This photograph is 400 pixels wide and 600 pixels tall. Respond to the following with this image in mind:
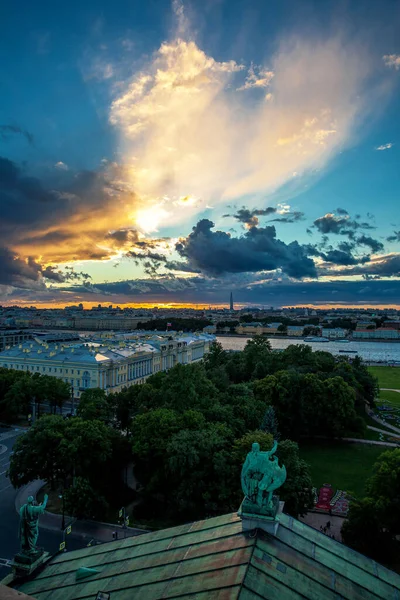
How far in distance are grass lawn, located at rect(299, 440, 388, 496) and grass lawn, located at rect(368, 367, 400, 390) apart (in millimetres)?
44681

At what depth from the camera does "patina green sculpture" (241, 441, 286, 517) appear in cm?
1069

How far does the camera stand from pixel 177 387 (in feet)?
135

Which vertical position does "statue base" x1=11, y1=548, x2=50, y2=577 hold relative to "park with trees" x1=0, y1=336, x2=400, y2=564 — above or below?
above

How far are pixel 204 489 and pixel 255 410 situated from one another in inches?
576

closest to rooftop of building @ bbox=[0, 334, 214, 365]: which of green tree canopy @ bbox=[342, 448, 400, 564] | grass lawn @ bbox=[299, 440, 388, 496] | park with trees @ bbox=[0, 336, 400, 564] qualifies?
park with trees @ bbox=[0, 336, 400, 564]

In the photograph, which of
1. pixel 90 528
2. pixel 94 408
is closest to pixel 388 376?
pixel 94 408

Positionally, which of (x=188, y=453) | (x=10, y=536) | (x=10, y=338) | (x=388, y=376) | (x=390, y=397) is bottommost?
(x=388, y=376)

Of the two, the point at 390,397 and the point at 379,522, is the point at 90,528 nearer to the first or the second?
the point at 379,522

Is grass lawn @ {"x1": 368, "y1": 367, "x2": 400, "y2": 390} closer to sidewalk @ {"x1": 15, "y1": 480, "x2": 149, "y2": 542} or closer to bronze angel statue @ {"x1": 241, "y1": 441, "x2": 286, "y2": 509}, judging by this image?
sidewalk @ {"x1": 15, "y1": 480, "x2": 149, "y2": 542}

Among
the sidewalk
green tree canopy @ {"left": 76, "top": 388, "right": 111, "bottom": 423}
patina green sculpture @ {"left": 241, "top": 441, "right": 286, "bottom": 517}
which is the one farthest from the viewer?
green tree canopy @ {"left": 76, "top": 388, "right": 111, "bottom": 423}

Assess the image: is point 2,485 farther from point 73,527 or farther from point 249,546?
point 249,546

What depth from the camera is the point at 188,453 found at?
27.8 m

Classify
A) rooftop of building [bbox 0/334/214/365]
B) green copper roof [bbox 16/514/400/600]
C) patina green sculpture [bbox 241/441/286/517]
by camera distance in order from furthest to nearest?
1. rooftop of building [bbox 0/334/214/365]
2. patina green sculpture [bbox 241/441/286/517]
3. green copper roof [bbox 16/514/400/600]

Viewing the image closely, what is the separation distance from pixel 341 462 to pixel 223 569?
3489cm
